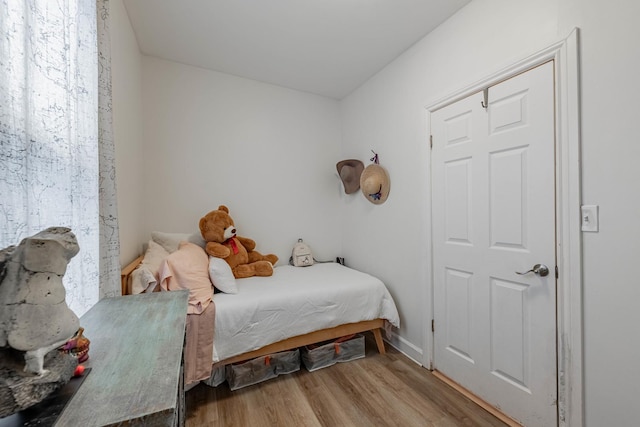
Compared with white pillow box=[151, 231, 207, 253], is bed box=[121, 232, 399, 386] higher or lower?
lower

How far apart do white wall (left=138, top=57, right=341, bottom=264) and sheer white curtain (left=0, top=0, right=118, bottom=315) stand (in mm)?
1290

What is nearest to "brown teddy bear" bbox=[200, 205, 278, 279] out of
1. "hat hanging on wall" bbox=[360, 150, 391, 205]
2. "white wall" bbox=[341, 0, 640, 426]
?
"hat hanging on wall" bbox=[360, 150, 391, 205]

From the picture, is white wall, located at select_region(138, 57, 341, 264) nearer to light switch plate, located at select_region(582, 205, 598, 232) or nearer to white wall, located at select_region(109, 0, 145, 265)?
white wall, located at select_region(109, 0, 145, 265)

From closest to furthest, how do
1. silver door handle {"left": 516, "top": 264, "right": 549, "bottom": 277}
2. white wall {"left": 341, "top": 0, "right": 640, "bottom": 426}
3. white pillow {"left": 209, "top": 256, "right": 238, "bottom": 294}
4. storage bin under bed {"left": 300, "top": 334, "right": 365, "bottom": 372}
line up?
white wall {"left": 341, "top": 0, "right": 640, "bottom": 426}
silver door handle {"left": 516, "top": 264, "right": 549, "bottom": 277}
white pillow {"left": 209, "top": 256, "right": 238, "bottom": 294}
storage bin under bed {"left": 300, "top": 334, "right": 365, "bottom": 372}

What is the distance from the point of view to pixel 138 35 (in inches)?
84.4

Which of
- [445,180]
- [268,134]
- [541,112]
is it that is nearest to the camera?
[541,112]

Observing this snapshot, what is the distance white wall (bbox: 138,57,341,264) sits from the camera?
8.18 feet

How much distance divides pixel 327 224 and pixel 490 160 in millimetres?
1938

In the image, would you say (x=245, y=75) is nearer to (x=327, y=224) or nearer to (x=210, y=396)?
(x=327, y=224)

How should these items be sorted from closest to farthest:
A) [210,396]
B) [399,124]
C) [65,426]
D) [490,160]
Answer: [65,426]
[490,160]
[210,396]
[399,124]

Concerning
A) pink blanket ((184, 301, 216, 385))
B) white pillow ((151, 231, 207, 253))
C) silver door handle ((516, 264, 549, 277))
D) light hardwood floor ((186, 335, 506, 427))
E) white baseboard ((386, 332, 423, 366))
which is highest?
white pillow ((151, 231, 207, 253))

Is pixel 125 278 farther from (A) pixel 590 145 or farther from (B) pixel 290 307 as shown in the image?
(A) pixel 590 145

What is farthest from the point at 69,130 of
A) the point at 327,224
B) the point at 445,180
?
the point at 327,224

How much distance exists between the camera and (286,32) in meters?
2.09
